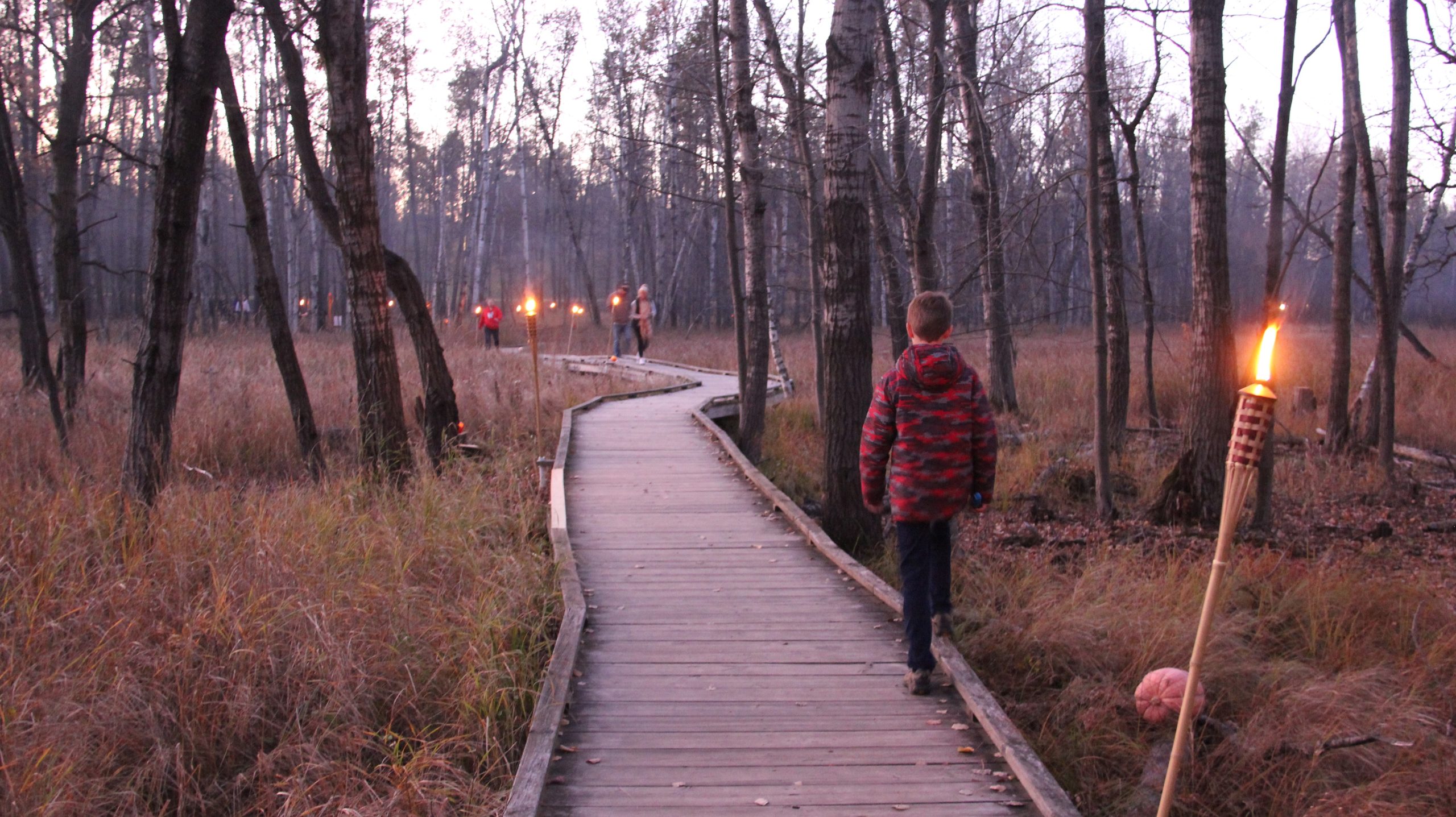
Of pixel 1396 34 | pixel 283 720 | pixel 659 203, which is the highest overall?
pixel 659 203

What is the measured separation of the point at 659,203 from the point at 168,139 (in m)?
36.7

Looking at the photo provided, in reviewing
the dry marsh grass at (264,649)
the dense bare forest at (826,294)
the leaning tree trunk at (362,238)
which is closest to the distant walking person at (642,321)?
the dense bare forest at (826,294)

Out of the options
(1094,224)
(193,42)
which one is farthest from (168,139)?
(1094,224)

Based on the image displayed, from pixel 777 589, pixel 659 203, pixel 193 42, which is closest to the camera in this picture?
pixel 777 589

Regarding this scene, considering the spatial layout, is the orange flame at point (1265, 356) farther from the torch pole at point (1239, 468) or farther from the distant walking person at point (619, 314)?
the distant walking person at point (619, 314)

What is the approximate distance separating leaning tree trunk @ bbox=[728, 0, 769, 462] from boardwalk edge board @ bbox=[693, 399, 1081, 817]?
15.0 ft

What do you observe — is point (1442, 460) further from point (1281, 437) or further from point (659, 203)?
point (659, 203)

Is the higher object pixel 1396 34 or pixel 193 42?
pixel 1396 34

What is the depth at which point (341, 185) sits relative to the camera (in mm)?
9492

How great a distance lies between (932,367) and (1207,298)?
5.42 m

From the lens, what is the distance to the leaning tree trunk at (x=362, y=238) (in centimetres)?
938

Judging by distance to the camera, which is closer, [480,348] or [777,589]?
[777,589]

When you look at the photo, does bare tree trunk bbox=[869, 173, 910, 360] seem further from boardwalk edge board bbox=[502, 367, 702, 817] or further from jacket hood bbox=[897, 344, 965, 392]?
jacket hood bbox=[897, 344, 965, 392]

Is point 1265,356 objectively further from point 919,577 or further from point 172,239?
point 172,239
